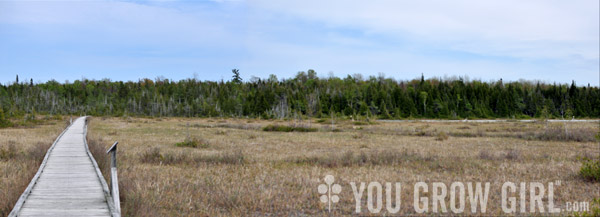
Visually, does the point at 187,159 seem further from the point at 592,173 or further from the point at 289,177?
the point at 592,173

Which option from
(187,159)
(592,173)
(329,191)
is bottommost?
(329,191)

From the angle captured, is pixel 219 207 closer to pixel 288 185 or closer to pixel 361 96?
pixel 288 185

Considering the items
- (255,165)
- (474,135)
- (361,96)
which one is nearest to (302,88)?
(361,96)

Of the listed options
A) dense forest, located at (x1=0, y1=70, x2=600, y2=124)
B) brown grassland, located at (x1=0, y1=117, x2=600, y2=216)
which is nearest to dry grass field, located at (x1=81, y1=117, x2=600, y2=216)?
brown grassland, located at (x1=0, y1=117, x2=600, y2=216)

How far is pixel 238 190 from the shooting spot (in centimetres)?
1062

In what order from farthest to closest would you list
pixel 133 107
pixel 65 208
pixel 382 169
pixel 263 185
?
1. pixel 133 107
2. pixel 382 169
3. pixel 263 185
4. pixel 65 208

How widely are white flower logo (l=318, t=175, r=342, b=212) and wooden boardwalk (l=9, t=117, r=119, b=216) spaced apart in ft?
14.4

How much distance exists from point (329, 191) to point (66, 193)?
5802mm

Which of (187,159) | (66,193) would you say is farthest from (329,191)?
(187,159)

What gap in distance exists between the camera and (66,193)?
9414 millimetres

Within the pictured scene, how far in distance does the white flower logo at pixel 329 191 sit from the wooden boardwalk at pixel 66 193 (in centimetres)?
440

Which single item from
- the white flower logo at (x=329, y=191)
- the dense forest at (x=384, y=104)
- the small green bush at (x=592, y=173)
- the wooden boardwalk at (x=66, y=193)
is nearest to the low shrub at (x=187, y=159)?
the wooden boardwalk at (x=66, y=193)

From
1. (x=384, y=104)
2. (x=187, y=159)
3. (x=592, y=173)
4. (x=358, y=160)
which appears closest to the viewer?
(x=592, y=173)

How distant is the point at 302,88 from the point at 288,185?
385 ft
